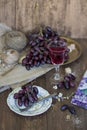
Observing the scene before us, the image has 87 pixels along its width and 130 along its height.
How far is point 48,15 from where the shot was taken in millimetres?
1639

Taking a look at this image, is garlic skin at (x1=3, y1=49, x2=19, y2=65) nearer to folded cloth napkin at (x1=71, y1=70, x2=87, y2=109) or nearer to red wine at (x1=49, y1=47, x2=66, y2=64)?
red wine at (x1=49, y1=47, x2=66, y2=64)

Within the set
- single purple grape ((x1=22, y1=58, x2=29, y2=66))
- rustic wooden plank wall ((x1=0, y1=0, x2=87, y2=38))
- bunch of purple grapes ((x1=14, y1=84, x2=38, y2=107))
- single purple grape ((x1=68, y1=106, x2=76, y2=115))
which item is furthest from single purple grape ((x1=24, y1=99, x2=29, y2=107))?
rustic wooden plank wall ((x1=0, y1=0, x2=87, y2=38))

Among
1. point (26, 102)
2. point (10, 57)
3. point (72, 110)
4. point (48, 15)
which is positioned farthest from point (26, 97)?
point (48, 15)

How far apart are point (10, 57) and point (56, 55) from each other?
0.71 ft

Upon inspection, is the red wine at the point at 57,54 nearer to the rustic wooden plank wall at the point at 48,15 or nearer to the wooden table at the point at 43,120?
the wooden table at the point at 43,120

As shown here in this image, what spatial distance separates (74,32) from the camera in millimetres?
1687

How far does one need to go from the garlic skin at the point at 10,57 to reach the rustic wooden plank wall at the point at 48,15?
0.88 ft

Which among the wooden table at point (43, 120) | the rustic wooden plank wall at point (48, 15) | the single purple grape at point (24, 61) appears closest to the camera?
the wooden table at point (43, 120)

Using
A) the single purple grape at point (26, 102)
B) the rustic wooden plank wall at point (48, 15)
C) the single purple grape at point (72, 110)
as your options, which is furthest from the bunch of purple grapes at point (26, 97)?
the rustic wooden plank wall at point (48, 15)

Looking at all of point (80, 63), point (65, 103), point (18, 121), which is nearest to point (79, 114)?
point (65, 103)

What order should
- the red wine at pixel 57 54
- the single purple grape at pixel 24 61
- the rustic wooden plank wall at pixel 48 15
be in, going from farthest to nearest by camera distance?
the rustic wooden plank wall at pixel 48 15, the single purple grape at pixel 24 61, the red wine at pixel 57 54

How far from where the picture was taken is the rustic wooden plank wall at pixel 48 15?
161cm

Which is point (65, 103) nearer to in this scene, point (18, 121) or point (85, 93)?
point (85, 93)

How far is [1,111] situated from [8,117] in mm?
40
